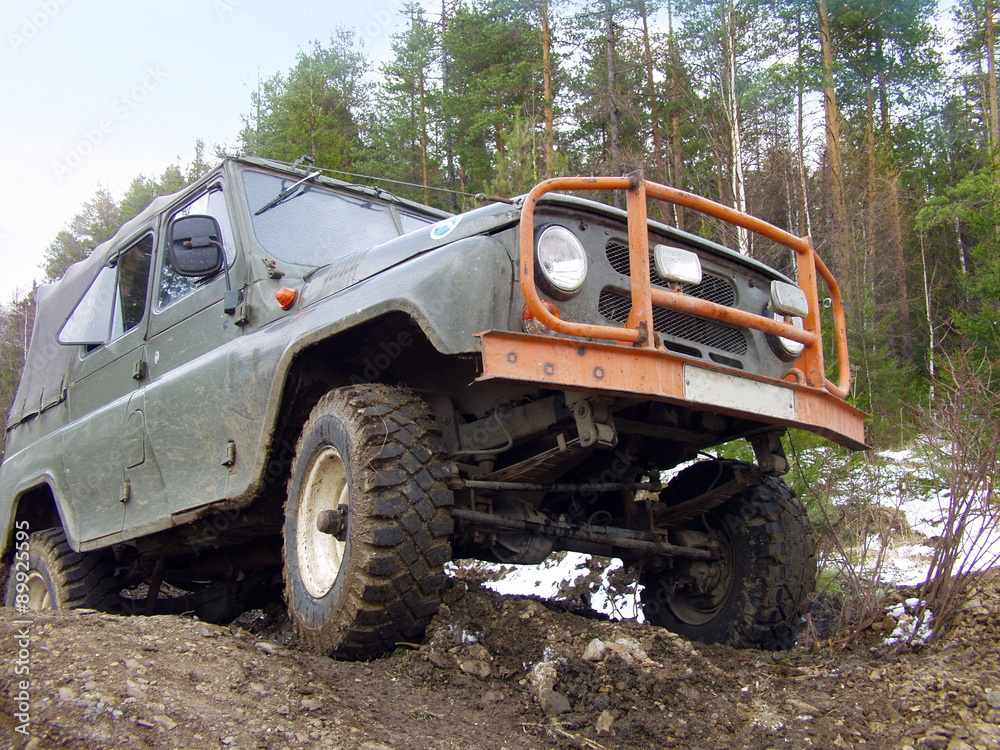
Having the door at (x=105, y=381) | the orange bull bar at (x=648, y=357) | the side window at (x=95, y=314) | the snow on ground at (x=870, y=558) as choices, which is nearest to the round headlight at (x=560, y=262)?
the orange bull bar at (x=648, y=357)

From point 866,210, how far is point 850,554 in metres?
16.1

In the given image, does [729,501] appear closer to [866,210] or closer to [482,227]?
[482,227]

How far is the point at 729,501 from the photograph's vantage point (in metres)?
3.99

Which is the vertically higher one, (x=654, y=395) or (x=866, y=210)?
(x=866, y=210)

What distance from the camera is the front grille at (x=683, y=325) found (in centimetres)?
308

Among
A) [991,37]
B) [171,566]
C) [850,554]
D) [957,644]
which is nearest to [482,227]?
[957,644]

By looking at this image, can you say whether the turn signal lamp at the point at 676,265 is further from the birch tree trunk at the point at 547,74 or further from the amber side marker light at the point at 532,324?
the birch tree trunk at the point at 547,74

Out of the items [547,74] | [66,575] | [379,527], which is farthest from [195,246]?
[547,74]

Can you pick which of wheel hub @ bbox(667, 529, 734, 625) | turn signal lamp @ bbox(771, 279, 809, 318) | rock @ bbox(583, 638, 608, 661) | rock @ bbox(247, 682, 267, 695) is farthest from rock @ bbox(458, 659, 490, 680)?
turn signal lamp @ bbox(771, 279, 809, 318)

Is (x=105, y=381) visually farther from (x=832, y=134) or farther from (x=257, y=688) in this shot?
(x=832, y=134)

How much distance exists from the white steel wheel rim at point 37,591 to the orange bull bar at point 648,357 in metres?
3.81

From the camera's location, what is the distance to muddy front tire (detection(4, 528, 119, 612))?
463 cm

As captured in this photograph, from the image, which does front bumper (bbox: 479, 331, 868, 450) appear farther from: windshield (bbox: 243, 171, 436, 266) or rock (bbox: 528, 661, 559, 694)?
windshield (bbox: 243, 171, 436, 266)

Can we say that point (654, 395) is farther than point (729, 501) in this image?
No
